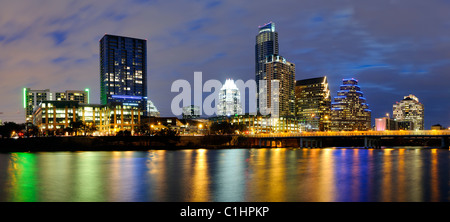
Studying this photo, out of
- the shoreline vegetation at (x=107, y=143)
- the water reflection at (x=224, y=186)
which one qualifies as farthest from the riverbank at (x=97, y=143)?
the water reflection at (x=224, y=186)

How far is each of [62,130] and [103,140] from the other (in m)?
50.2

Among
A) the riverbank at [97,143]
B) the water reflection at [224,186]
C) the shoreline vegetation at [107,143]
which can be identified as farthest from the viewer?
the shoreline vegetation at [107,143]

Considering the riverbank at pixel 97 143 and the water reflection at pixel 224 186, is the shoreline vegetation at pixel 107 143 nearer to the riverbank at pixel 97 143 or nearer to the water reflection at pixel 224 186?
the riverbank at pixel 97 143

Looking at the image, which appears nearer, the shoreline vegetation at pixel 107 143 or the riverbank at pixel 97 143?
the riverbank at pixel 97 143

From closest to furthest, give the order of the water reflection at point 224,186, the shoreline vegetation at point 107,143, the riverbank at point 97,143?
the water reflection at point 224,186 → the riverbank at point 97,143 → the shoreline vegetation at point 107,143

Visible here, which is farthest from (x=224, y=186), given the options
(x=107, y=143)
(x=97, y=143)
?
(x=107, y=143)

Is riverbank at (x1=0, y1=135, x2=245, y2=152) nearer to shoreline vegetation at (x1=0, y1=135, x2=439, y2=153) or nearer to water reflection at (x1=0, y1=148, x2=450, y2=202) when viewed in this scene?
shoreline vegetation at (x1=0, y1=135, x2=439, y2=153)

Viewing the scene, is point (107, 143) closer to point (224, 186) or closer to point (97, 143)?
point (97, 143)

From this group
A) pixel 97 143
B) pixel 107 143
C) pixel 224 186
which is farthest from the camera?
pixel 107 143

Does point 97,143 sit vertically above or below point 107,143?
above

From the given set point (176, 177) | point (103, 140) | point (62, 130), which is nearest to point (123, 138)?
point (103, 140)

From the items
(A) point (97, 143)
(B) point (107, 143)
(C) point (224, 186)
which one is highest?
→ (C) point (224, 186)
